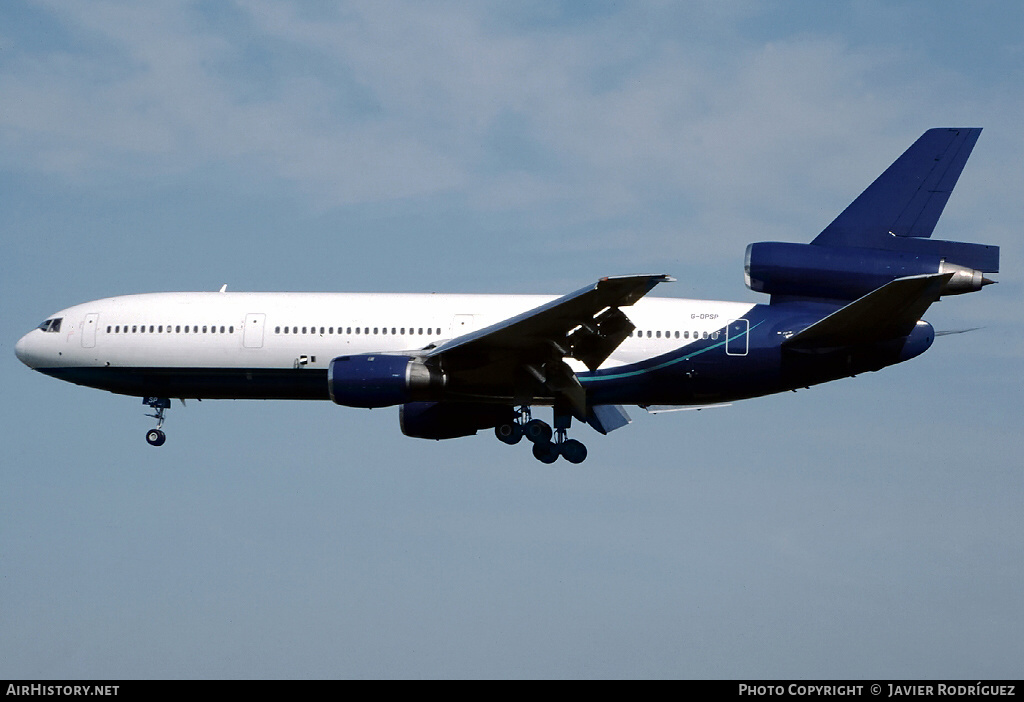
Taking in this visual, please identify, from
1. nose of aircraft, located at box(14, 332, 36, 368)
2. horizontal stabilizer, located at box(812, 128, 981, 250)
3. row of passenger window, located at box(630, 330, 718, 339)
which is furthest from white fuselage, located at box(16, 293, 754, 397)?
horizontal stabilizer, located at box(812, 128, 981, 250)

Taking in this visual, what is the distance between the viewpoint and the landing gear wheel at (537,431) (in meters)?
36.3

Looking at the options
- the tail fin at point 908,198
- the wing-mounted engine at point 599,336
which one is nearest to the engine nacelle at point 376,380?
the wing-mounted engine at point 599,336

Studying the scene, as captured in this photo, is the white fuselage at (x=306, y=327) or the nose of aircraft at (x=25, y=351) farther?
the nose of aircraft at (x=25, y=351)

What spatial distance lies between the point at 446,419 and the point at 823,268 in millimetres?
11613

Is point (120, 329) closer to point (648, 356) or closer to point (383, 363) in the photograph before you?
point (383, 363)

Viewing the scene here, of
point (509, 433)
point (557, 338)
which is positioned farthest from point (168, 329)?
point (557, 338)

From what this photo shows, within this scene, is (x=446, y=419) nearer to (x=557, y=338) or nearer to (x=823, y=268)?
(x=557, y=338)

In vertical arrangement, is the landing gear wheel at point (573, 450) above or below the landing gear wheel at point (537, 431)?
below

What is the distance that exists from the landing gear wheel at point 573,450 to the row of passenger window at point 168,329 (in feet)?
32.7

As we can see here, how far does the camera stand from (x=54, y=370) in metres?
39.1

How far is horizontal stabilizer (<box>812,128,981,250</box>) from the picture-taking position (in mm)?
35094

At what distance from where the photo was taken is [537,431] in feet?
119

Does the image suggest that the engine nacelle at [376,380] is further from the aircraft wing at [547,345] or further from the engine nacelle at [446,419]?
the engine nacelle at [446,419]
